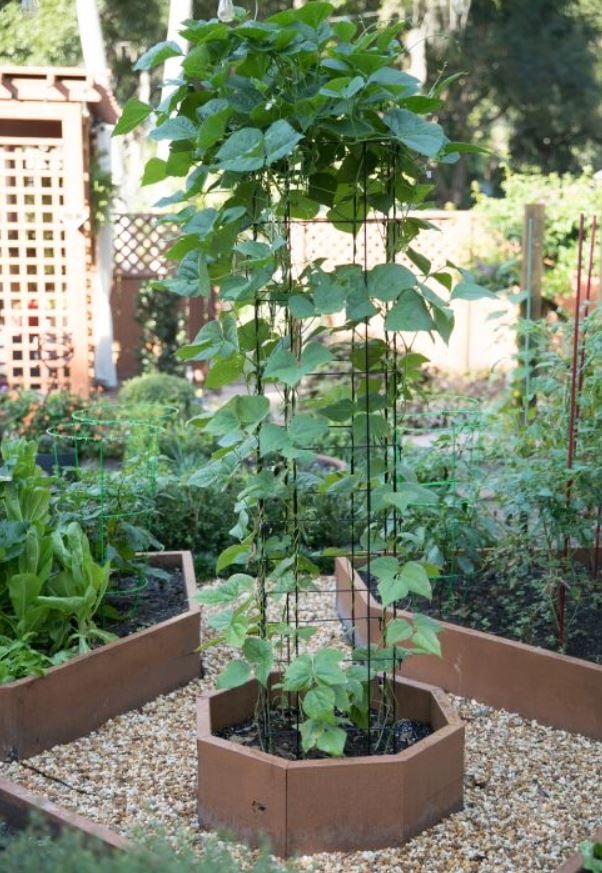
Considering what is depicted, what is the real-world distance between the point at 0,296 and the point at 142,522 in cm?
489

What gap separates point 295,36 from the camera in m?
2.44

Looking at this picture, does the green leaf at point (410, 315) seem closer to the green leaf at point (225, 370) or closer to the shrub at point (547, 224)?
the green leaf at point (225, 370)

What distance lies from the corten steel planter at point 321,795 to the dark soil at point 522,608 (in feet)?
3.12

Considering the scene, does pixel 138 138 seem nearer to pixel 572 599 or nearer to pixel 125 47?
pixel 125 47

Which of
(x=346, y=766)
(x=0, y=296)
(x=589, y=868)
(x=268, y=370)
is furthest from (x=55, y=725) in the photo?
(x=0, y=296)

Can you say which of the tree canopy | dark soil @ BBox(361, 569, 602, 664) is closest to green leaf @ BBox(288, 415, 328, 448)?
dark soil @ BBox(361, 569, 602, 664)

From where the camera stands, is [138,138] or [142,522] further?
[138,138]

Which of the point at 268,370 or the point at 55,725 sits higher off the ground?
the point at 268,370

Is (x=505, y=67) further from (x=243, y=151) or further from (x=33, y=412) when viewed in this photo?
(x=243, y=151)

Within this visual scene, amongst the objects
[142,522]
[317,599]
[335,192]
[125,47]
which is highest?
[125,47]

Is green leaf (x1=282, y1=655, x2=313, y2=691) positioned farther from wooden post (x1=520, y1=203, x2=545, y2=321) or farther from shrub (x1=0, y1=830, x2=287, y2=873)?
wooden post (x1=520, y1=203, x2=545, y2=321)

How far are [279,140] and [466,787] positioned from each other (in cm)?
188

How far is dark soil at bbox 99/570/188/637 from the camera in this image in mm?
3811

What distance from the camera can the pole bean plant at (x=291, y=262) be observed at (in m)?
2.47
